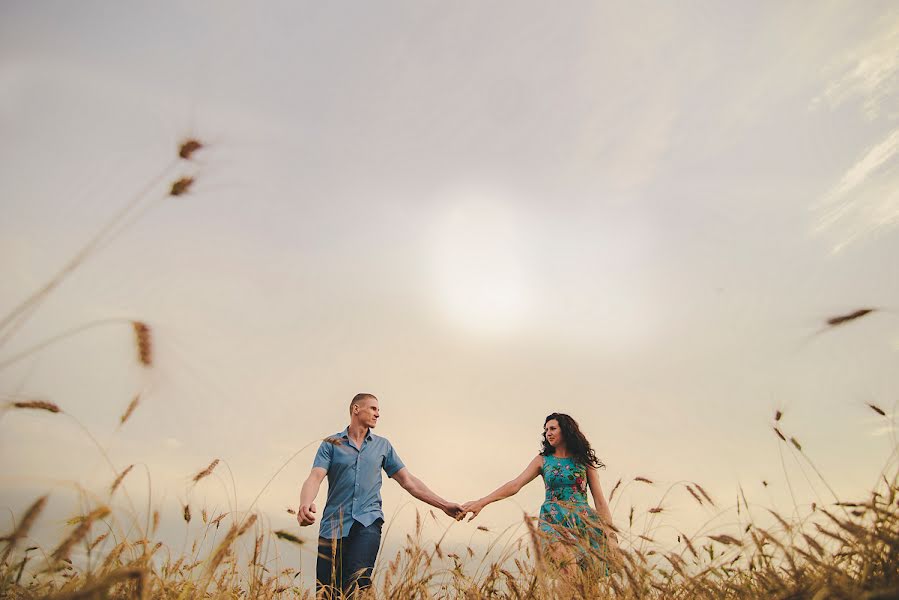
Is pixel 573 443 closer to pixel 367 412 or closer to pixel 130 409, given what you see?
pixel 367 412

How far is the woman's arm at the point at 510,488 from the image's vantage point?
656 cm

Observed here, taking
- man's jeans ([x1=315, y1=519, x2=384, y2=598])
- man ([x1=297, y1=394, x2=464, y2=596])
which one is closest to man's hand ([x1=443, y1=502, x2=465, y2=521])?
man ([x1=297, y1=394, x2=464, y2=596])

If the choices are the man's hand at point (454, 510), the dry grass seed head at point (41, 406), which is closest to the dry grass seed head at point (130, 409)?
the dry grass seed head at point (41, 406)

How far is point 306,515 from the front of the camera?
17.2 ft

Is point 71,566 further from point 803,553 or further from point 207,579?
point 803,553

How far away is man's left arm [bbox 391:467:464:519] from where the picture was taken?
6.55m

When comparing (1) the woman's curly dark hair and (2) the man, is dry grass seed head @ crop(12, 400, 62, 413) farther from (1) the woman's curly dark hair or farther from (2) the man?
(1) the woman's curly dark hair

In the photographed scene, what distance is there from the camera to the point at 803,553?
8.83ft

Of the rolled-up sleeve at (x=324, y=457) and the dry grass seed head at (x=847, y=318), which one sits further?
the rolled-up sleeve at (x=324, y=457)

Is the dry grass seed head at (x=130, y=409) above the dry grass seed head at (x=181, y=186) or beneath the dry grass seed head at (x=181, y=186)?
beneath

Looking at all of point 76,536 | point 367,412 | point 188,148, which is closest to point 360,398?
point 367,412

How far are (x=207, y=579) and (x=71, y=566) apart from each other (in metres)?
2.27

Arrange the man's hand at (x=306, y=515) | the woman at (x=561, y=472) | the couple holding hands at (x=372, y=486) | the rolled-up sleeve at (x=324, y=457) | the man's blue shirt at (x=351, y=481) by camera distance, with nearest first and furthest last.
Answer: the man's hand at (x=306, y=515)
the couple holding hands at (x=372, y=486)
the man's blue shirt at (x=351, y=481)
the rolled-up sleeve at (x=324, y=457)
the woman at (x=561, y=472)

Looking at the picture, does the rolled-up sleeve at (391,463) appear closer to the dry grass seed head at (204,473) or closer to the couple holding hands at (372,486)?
the couple holding hands at (372,486)
